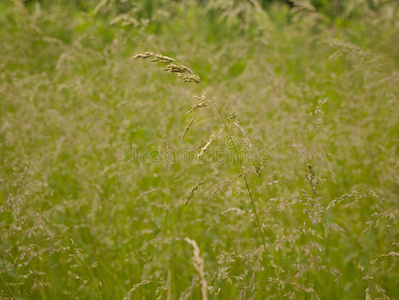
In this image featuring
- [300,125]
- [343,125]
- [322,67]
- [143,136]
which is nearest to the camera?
[300,125]

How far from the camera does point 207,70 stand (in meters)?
4.61

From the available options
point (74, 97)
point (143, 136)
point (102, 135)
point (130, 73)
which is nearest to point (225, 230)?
point (102, 135)

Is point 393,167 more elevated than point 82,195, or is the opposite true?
point 393,167

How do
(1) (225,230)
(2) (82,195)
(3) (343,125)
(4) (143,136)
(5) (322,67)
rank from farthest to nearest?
(5) (322,67)
(4) (143,136)
(3) (343,125)
(2) (82,195)
(1) (225,230)

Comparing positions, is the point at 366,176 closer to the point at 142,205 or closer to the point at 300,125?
the point at 300,125

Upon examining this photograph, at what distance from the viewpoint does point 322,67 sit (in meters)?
4.38

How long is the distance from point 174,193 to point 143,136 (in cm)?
95

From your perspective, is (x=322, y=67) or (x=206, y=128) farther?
(x=322, y=67)

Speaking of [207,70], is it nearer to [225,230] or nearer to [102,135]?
[102,135]

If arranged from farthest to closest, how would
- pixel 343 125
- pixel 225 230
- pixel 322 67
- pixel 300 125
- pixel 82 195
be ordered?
pixel 322 67 < pixel 343 125 < pixel 300 125 < pixel 82 195 < pixel 225 230

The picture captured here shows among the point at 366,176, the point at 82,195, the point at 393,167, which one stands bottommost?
the point at 82,195

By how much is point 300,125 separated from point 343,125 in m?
0.49

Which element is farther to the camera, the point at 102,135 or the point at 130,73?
the point at 130,73

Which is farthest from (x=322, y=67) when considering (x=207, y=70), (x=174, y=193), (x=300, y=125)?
(x=174, y=193)
